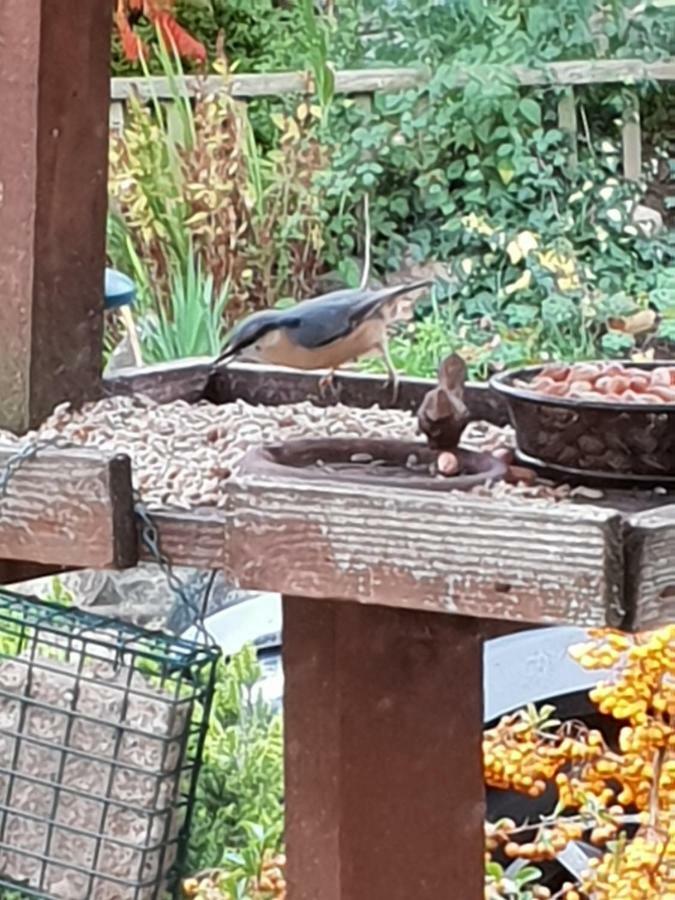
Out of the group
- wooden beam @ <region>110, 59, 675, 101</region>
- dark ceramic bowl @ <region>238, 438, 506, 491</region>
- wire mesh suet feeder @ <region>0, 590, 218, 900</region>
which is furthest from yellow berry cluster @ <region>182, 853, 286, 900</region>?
wooden beam @ <region>110, 59, 675, 101</region>

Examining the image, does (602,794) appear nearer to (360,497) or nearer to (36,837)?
(36,837)

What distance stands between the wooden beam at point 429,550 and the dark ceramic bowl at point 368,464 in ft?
0.10

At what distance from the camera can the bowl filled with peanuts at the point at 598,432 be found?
2.84 ft

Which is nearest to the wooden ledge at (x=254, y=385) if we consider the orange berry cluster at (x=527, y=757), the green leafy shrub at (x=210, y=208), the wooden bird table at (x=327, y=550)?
the wooden bird table at (x=327, y=550)

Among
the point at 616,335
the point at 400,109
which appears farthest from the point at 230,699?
the point at 400,109

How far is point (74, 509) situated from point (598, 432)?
0.27m

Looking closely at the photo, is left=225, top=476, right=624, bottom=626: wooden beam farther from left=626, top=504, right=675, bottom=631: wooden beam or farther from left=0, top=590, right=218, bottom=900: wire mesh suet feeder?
left=0, top=590, right=218, bottom=900: wire mesh suet feeder

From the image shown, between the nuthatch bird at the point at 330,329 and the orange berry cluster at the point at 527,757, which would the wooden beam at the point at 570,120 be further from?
the nuthatch bird at the point at 330,329

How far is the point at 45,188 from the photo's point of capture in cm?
116

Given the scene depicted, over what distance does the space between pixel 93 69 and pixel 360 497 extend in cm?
53

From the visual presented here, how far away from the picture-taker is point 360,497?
782 millimetres

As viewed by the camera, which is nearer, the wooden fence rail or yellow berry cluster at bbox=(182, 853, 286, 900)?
yellow berry cluster at bbox=(182, 853, 286, 900)

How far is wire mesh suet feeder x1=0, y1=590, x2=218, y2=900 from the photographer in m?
1.05

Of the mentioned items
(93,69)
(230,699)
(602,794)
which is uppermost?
(93,69)
